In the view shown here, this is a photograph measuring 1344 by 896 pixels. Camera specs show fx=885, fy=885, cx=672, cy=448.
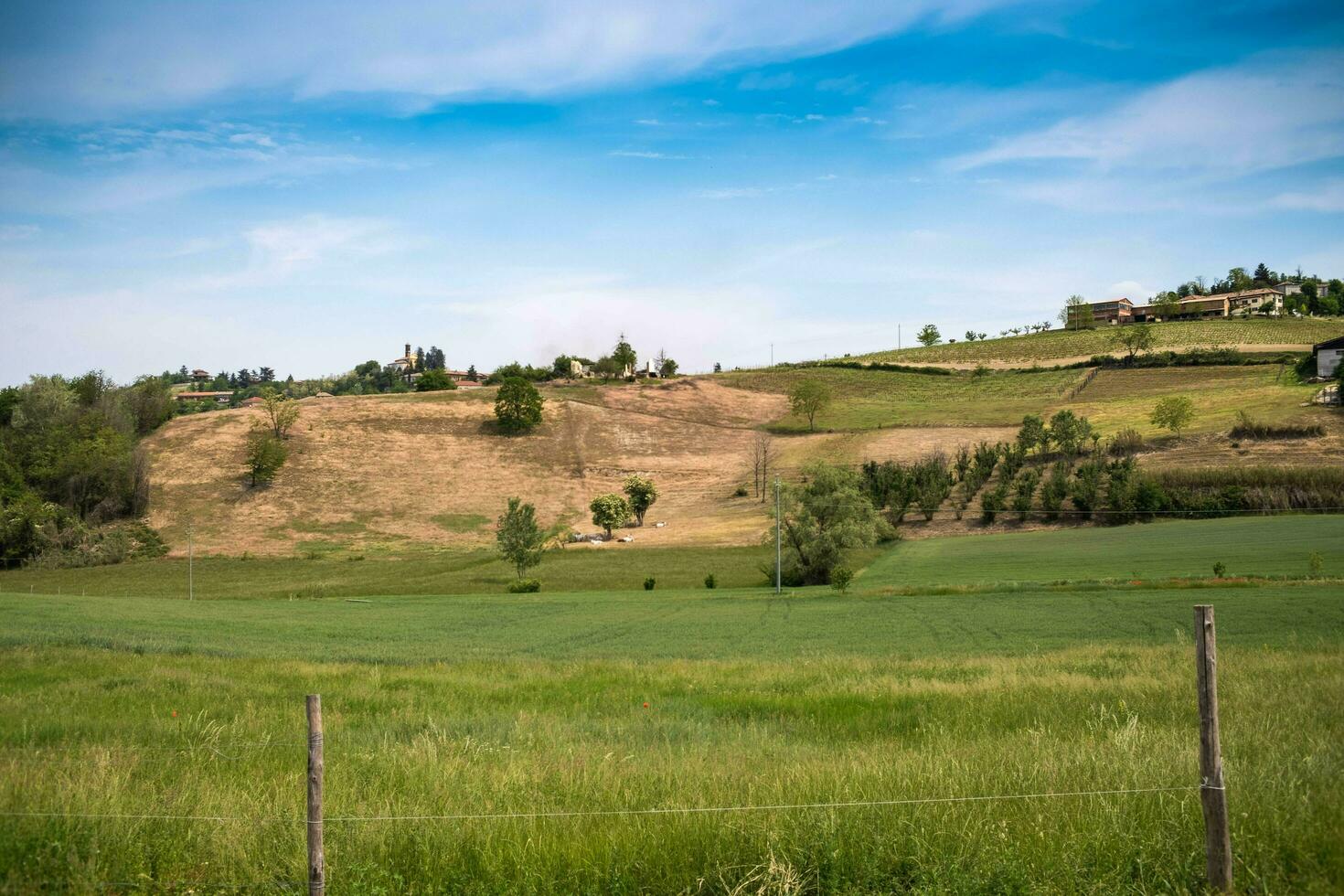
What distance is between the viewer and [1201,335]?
490 feet

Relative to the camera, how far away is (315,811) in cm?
629

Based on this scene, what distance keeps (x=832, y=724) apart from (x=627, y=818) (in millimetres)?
6635

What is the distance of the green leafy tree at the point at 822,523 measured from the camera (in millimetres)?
57250

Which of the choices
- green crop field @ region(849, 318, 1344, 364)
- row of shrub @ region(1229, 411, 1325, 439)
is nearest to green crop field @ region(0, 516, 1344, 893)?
row of shrub @ region(1229, 411, 1325, 439)

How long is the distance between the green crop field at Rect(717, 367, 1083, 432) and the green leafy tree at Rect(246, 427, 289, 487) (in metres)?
65.1

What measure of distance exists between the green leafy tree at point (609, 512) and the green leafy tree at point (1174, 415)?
54.0m

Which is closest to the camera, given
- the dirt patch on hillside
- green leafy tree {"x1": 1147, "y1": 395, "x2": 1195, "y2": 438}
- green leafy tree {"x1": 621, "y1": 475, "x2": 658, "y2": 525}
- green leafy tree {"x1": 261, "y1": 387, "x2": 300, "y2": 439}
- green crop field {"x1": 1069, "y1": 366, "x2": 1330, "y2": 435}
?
green leafy tree {"x1": 1147, "y1": 395, "x2": 1195, "y2": 438}

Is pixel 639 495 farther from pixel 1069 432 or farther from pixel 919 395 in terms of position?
pixel 919 395

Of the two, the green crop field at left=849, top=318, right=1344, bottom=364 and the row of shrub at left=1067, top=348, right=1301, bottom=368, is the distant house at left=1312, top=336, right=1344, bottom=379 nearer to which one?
the row of shrub at left=1067, top=348, right=1301, bottom=368

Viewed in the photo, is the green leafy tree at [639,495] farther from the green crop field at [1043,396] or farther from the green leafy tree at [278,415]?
the green leafy tree at [278,415]

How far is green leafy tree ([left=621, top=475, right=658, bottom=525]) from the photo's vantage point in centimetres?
9319

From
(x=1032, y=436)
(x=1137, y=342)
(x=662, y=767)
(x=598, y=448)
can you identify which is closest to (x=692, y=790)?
(x=662, y=767)

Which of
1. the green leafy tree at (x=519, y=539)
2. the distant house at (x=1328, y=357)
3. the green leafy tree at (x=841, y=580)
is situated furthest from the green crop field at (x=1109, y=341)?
the green leafy tree at (x=519, y=539)

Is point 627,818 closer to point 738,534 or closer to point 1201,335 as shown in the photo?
point 738,534
